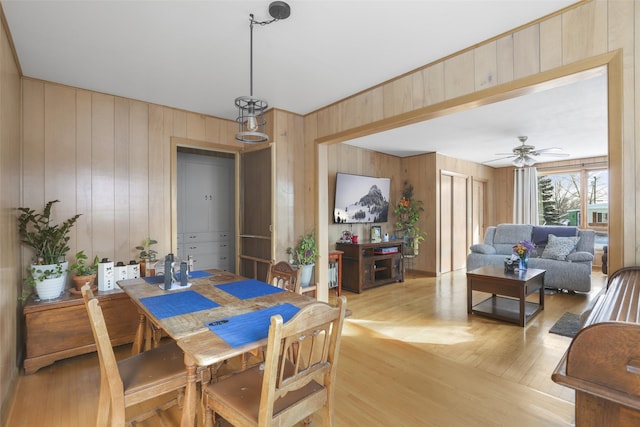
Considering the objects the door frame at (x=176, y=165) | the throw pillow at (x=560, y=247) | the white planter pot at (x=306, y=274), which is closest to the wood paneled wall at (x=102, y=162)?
the door frame at (x=176, y=165)

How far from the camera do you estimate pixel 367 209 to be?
562 cm

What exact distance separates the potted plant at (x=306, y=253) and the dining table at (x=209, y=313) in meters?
1.30

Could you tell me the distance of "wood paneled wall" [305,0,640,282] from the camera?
1.64m

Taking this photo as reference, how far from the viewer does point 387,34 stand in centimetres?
214

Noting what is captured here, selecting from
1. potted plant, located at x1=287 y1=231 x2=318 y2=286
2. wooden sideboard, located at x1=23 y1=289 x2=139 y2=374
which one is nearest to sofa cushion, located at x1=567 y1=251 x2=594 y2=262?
potted plant, located at x1=287 y1=231 x2=318 y2=286

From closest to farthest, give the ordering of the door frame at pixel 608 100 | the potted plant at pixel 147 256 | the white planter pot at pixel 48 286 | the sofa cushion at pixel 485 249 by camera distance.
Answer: the door frame at pixel 608 100 < the white planter pot at pixel 48 286 < the potted plant at pixel 147 256 < the sofa cushion at pixel 485 249

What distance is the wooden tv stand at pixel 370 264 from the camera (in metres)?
4.88

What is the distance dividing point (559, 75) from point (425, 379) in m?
2.27

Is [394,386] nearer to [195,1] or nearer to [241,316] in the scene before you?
[241,316]

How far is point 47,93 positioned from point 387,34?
3078 mm

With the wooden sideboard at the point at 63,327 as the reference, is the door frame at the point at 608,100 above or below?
above

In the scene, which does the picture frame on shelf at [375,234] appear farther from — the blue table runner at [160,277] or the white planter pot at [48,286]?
the white planter pot at [48,286]

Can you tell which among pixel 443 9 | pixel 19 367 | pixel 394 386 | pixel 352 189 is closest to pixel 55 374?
pixel 19 367

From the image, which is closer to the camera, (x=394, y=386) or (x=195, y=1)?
(x=195, y=1)
